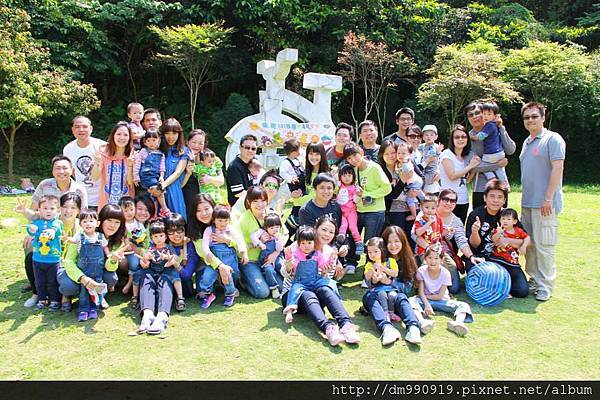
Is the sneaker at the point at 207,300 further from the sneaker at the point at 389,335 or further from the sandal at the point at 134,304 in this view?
the sneaker at the point at 389,335

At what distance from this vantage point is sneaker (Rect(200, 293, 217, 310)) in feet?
12.6

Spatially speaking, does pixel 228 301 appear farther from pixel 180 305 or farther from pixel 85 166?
pixel 85 166

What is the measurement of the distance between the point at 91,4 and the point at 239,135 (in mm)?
8750

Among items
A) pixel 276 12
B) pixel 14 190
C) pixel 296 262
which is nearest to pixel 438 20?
pixel 276 12

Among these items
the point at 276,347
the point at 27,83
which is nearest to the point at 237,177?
the point at 276,347

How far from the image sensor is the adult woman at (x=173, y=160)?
4.42 m

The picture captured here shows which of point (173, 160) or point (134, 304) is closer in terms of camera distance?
point (134, 304)

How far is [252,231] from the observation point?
14.0 feet

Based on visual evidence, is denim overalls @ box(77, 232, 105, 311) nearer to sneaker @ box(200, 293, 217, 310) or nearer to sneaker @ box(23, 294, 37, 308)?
sneaker @ box(23, 294, 37, 308)

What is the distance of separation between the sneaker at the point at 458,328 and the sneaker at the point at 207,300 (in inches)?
72.4

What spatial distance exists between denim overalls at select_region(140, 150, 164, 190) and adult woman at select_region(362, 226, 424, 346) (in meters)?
2.10

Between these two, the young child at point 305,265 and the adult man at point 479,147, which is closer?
the young child at point 305,265

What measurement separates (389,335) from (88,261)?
7.45 feet

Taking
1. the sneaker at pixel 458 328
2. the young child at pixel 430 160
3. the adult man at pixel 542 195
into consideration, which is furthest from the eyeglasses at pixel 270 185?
the adult man at pixel 542 195
